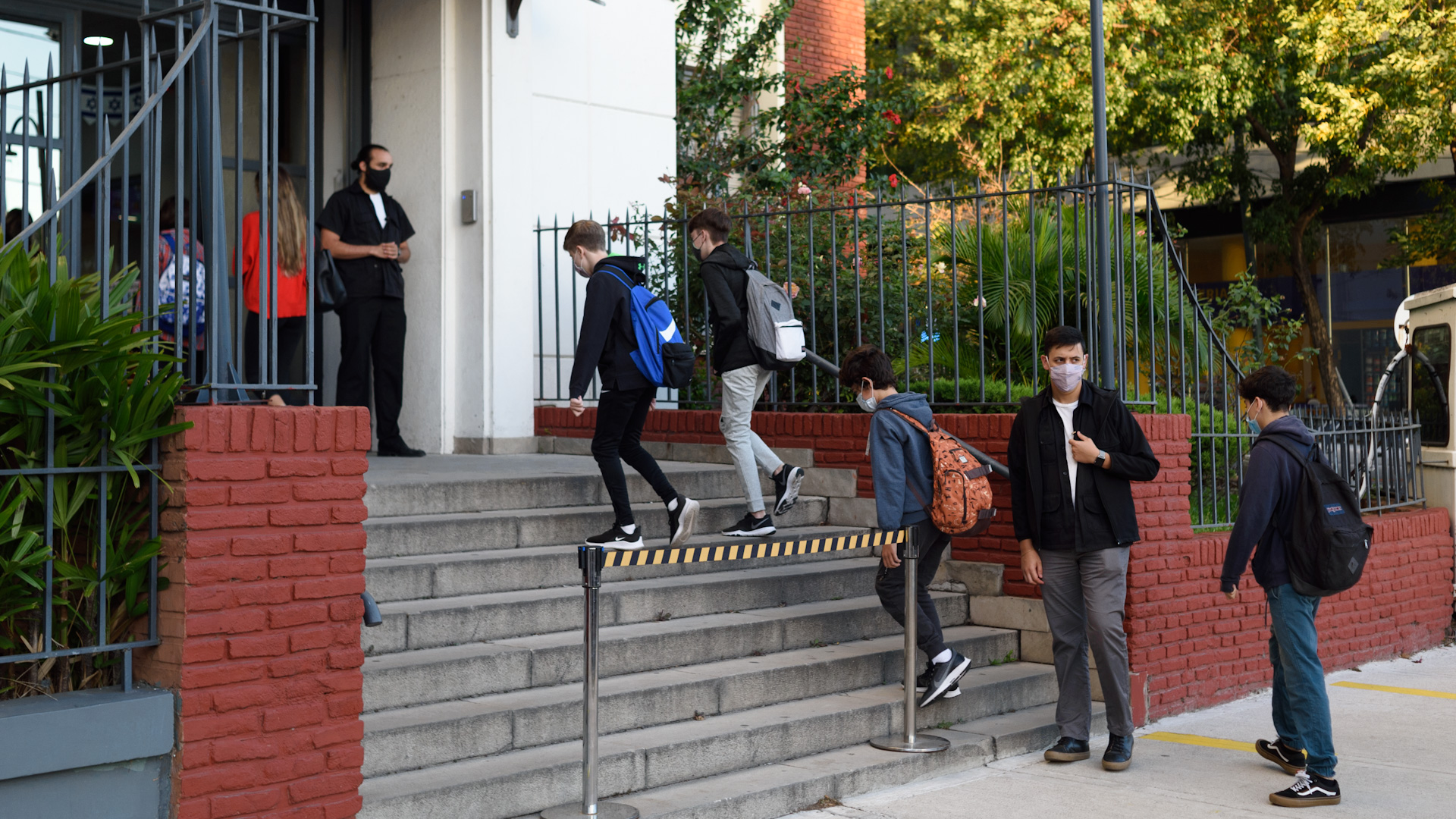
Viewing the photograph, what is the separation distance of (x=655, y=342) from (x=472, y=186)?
11.1 ft

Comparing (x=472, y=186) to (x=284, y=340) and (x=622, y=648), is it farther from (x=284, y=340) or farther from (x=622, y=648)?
(x=622, y=648)

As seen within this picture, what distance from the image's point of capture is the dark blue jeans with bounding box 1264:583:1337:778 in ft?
18.6

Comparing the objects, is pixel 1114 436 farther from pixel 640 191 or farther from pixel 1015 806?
pixel 640 191

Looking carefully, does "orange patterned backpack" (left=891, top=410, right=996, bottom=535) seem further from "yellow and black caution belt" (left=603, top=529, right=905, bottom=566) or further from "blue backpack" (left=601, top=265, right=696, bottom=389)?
"blue backpack" (left=601, top=265, right=696, bottom=389)

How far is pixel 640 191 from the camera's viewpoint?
10695 mm

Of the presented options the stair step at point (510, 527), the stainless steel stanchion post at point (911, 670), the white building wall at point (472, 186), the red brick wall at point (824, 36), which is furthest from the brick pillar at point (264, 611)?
the red brick wall at point (824, 36)

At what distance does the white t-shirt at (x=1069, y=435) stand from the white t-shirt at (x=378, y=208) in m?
4.67

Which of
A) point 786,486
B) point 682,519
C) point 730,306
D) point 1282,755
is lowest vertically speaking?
point 1282,755

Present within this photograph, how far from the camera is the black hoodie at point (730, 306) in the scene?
291 inches

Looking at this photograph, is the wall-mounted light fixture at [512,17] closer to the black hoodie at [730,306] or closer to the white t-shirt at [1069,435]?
the black hoodie at [730,306]

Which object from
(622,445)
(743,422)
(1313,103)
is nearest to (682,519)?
(622,445)

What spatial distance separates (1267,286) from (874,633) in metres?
21.3

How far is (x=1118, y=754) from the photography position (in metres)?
6.12

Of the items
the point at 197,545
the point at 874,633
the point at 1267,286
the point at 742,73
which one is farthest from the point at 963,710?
the point at 1267,286
